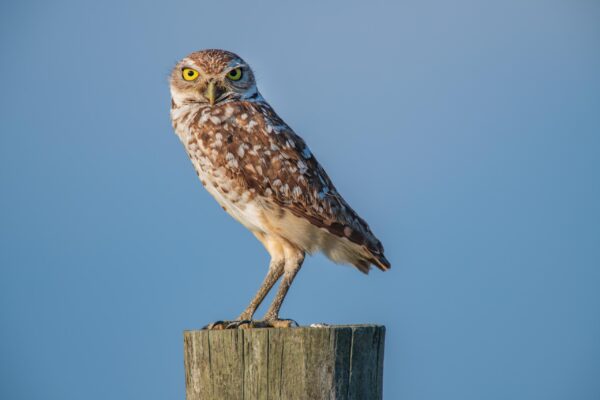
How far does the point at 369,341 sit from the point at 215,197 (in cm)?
262

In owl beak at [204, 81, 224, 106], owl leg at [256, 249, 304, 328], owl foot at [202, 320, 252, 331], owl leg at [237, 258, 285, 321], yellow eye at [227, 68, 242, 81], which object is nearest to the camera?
owl foot at [202, 320, 252, 331]

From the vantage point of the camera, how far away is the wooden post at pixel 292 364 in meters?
4.40

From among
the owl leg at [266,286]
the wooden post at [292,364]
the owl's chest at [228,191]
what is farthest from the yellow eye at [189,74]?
the wooden post at [292,364]

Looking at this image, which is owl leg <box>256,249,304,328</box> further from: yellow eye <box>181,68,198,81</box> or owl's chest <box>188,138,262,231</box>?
yellow eye <box>181,68,198,81</box>

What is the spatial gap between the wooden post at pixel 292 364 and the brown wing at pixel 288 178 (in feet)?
6.57

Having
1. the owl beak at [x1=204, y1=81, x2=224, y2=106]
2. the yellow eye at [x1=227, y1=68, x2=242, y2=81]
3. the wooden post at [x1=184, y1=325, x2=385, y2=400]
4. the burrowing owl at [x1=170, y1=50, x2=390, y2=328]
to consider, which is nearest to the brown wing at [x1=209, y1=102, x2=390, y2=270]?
the burrowing owl at [x1=170, y1=50, x2=390, y2=328]

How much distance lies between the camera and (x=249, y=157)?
6.55m

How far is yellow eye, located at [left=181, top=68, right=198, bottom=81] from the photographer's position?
282 inches

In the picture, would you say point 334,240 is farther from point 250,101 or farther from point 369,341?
point 369,341

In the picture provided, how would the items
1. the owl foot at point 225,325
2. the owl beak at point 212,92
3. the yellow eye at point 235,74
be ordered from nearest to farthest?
the owl foot at point 225,325 < the owl beak at point 212,92 < the yellow eye at point 235,74

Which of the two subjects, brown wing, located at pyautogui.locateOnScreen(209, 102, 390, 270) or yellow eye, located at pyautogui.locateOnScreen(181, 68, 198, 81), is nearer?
brown wing, located at pyautogui.locateOnScreen(209, 102, 390, 270)

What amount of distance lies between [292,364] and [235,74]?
3.42m

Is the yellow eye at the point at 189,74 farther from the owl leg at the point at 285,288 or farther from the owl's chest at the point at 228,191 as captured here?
the owl leg at the point at 285,288

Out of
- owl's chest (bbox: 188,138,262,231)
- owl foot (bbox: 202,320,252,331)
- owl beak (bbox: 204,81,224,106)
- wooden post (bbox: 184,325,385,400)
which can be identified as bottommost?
wooden post (bbox: 184,325,385,400)
